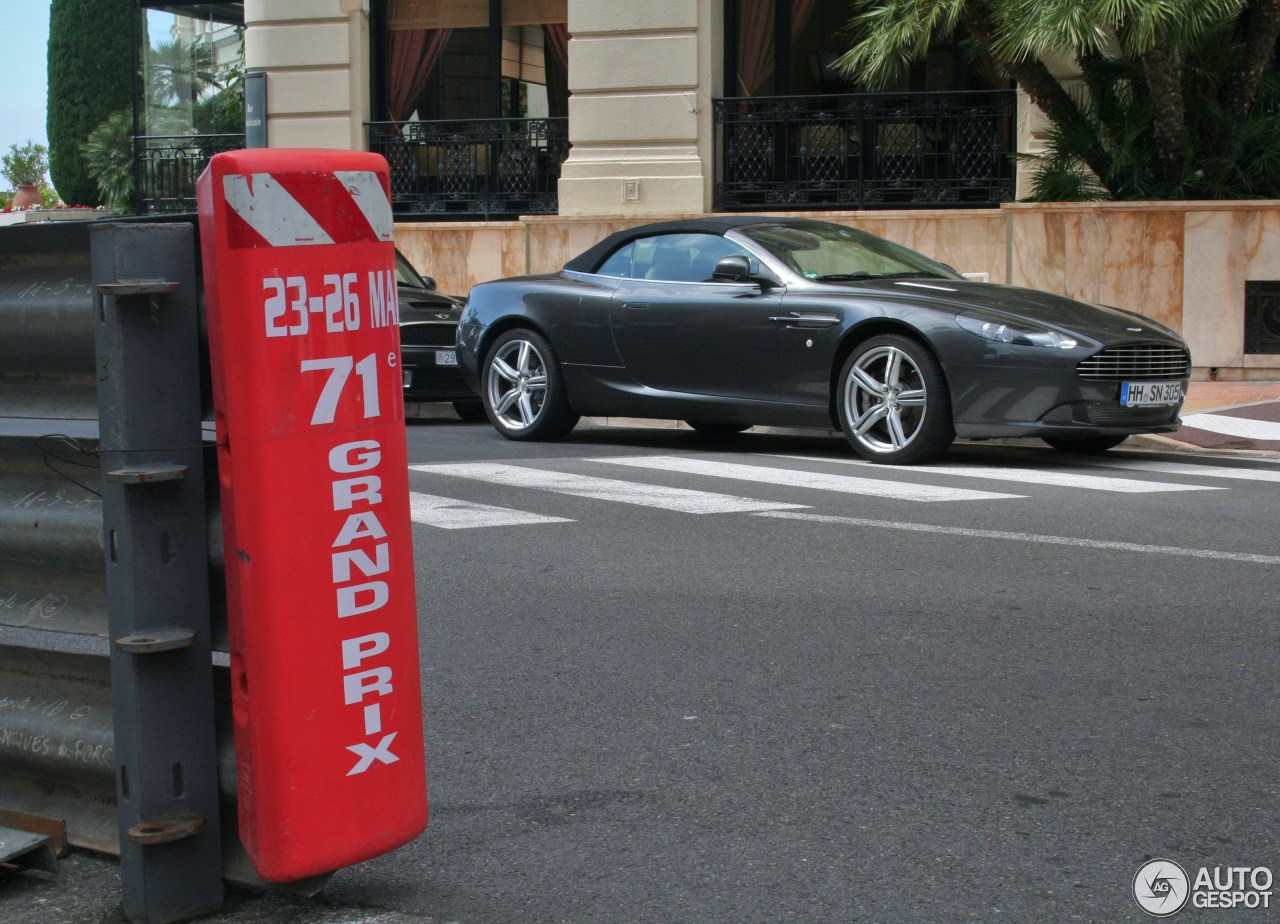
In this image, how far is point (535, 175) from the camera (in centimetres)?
1964

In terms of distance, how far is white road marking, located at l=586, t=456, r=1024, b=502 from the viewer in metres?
8.42

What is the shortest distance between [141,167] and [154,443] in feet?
66.4

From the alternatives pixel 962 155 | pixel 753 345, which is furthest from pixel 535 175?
pixel 753 345

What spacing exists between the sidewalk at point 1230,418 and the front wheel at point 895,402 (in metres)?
1.99

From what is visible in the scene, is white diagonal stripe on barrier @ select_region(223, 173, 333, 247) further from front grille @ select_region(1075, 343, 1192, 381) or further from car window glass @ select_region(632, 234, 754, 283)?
car window glass @ select_region(632, 234, 754, 283)

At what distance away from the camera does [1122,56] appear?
1539 centimetres

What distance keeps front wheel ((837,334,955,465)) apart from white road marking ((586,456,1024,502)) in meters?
0.58

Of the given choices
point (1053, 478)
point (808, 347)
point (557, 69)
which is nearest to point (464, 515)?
point (808, 347)

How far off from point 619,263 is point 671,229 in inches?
16.7

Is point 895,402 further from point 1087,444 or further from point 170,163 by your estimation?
point 170,163

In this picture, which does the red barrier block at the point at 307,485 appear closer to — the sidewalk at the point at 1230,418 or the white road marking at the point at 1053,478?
the white road marking at the point at 1053,478

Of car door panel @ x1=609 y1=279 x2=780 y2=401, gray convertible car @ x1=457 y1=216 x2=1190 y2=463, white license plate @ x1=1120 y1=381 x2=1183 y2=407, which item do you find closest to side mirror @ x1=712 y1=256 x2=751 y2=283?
gray convertible car @ x1=457 y1=216 x2=1190 y2=463

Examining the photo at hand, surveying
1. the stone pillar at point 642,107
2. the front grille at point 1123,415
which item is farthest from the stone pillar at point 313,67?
the front grille at point 1123,415

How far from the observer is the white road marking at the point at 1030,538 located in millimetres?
6543
